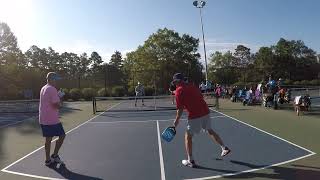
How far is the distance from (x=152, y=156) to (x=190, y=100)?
1.89 m

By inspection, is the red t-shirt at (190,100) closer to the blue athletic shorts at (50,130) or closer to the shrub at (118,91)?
the blue athletic shorts at (50,130)

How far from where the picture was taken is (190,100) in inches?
351

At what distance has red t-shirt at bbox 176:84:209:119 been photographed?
887cm

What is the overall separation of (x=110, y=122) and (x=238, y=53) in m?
65.1

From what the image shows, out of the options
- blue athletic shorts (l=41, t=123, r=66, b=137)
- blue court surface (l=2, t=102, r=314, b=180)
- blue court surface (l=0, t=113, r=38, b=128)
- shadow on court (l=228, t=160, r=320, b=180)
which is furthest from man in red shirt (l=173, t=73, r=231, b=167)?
blue court surface (l=0, t=113, r=38, b=128)

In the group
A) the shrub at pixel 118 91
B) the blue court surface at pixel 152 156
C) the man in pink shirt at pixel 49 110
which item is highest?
the shrub at pixel 118 91

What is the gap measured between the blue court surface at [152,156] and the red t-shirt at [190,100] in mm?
993

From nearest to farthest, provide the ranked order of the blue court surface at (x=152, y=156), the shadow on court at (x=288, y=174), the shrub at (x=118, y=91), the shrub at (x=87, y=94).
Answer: the shadow on court at (x=288, y=174) → the blue court surface at (x=152, y=156) → the shrub at (x=87, y=94) → the shrub at (x=118, y=91)

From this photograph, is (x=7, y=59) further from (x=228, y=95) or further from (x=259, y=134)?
(x=259, y=134)

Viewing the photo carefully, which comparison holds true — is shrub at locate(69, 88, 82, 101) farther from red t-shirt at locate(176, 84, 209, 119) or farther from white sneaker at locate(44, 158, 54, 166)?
red t-shirt at locate(176, 84, 209, 119)

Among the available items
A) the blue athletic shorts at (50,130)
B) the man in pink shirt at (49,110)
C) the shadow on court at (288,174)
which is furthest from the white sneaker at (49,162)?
the shadow on court at (288,174)

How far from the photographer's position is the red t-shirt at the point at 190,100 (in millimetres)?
8867

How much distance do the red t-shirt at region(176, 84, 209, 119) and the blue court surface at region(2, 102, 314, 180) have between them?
993 mm

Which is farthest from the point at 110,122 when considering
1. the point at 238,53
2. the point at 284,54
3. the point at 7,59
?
the point at 238,53
